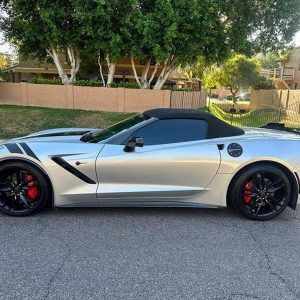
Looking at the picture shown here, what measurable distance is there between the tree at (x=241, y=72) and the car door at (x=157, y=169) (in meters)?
33.1

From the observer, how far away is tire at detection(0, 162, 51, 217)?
14.0ft

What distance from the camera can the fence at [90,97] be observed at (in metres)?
19.4

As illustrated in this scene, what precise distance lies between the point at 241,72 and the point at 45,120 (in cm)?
2642

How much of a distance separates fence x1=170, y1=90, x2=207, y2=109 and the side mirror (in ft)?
52.8

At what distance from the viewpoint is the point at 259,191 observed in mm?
4434

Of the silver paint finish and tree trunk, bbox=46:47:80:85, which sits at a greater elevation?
tree trunk, bbox=46:47:80:85

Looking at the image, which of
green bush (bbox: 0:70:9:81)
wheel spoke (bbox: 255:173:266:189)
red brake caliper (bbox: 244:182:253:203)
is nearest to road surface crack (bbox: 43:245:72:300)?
red brake caliper (bbox: 244:182:253:203)

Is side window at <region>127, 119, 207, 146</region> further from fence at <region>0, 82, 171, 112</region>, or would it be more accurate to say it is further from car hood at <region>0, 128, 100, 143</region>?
fence at <region>0, 82, 171, 112</region>

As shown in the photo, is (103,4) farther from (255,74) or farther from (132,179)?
(255,74)

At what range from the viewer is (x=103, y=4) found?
15.8 metres

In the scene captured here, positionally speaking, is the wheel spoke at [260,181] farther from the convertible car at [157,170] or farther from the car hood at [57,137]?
the car hood at [57,137]

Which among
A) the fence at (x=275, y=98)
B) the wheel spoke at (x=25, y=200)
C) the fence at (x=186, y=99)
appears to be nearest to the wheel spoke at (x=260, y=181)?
the wheel spoke at (x=25, y=200)

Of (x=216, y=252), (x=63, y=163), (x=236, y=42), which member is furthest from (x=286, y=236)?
(x=236, y=42)

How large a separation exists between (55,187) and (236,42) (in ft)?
57.5
